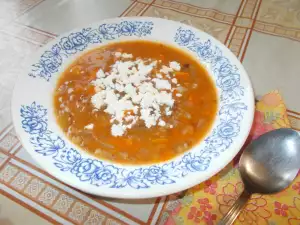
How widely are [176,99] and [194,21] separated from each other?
2.55 ft

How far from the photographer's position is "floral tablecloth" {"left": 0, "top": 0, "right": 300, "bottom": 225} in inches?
37.0

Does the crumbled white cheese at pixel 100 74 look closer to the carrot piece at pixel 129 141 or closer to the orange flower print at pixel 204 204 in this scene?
the carrot piece at pixel 129 141

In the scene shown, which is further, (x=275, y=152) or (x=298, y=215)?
(x=275, y=152)

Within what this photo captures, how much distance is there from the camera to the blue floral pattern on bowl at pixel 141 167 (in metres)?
0.85

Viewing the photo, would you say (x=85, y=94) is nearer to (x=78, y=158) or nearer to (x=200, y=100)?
(x=78, y=158)

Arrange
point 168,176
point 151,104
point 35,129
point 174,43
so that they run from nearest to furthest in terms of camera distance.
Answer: point 168,176, point 35,129, point 151,104, point 174,43

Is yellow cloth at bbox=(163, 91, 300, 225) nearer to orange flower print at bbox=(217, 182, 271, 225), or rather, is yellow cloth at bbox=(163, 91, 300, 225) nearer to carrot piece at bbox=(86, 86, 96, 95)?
orange flower print at bbox=(217, 182, 271, 225)

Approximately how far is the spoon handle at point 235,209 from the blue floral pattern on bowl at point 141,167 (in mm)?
151

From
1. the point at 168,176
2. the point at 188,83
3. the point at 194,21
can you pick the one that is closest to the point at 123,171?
the point at 168,176

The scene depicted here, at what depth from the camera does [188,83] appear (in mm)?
1208

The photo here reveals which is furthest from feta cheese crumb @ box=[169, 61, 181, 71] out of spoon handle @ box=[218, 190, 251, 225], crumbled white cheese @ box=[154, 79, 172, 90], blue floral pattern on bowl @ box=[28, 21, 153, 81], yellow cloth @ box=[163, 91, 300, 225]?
spoon handle @ box=[218, 190, 251, 225]

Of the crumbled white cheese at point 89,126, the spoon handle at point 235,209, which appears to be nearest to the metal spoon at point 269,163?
the spoon handle at point 235,209

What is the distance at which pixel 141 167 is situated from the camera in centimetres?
90

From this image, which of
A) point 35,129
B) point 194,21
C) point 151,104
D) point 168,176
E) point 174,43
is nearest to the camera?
point 168,176
